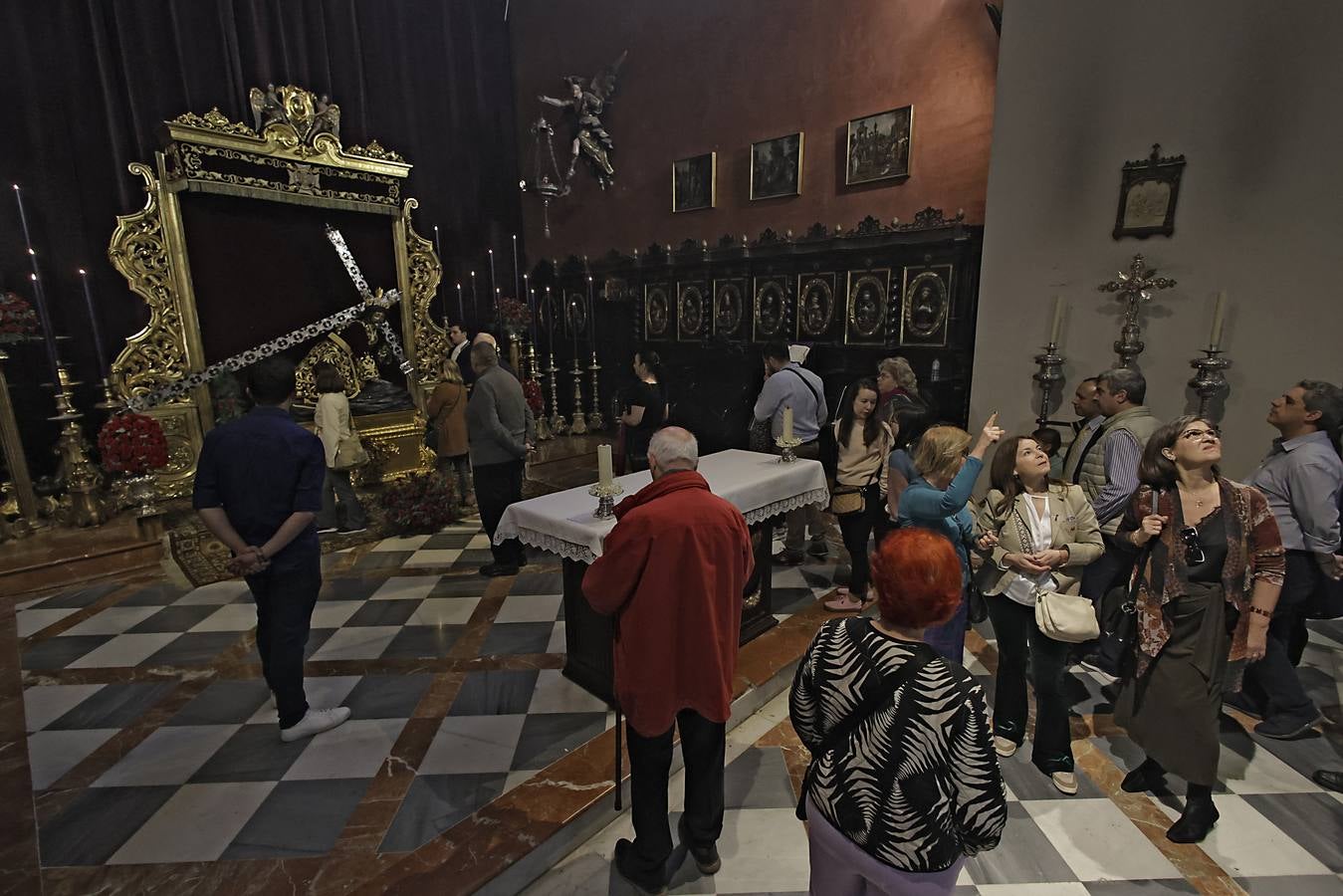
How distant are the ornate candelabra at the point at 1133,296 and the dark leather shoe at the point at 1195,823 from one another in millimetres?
3726

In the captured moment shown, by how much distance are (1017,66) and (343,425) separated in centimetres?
730

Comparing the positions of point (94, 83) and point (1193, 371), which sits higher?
point (94, 83)

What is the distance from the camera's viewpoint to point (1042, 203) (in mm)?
5523

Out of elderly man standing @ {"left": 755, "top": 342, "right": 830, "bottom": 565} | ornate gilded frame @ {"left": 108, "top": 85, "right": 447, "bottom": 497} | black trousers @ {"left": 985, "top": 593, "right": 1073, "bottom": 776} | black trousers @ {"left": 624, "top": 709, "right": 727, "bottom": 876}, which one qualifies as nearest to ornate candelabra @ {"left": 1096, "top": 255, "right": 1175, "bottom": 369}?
elderly man standing @ {"left": 755, "top": 342, "right": 830, "bottom": 565}

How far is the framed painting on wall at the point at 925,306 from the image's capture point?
6.39 m

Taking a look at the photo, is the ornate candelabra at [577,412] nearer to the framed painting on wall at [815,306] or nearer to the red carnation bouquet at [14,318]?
the framed painting on wall at [815,306]

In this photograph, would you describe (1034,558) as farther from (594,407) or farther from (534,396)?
(594,407)

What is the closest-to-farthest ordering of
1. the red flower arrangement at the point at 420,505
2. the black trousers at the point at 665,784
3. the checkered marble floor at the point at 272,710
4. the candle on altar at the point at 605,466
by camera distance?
the black trousers at the point at 665,784
the checkered marble floor at the point at 272,710
the candle on altar at the point at 605,466
the red flower arrangement at the point at 420,505

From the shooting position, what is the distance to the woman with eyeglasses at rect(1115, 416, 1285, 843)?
7.98 feet

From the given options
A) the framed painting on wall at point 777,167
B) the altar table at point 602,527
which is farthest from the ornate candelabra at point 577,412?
the altar table at point 602,527

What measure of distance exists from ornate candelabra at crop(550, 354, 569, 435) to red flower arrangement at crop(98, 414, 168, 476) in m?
5.06

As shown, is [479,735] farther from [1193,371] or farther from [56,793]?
[1193,371]

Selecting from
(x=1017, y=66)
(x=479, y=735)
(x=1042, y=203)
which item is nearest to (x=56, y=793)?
(x=479, y=735)

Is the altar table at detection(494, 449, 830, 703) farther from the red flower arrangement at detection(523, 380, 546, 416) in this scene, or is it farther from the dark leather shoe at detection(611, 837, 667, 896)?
the red flower arrangement at detection(523, 380, 546, 416)
